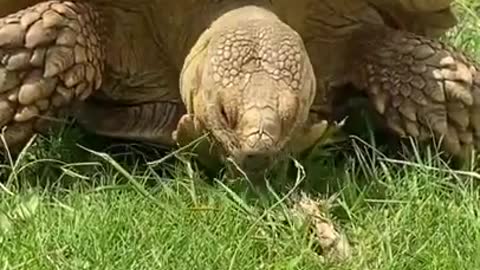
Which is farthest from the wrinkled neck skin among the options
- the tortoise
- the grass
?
the grass

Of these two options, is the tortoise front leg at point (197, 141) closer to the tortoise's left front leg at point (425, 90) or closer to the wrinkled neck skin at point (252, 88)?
the wrinkled neck skin at point (252, 88)

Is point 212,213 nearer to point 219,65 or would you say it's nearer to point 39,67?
point 219,65

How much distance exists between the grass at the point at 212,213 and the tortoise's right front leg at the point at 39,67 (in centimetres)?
9

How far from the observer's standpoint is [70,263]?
2.61 metres

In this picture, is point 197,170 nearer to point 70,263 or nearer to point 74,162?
point 74,162

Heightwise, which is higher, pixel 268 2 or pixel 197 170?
pixel 268 2

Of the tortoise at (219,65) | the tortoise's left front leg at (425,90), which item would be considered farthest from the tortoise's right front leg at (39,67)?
the tortoise's left front leg at (425,90)

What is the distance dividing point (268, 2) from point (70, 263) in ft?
2.74

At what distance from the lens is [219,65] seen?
2910 mm

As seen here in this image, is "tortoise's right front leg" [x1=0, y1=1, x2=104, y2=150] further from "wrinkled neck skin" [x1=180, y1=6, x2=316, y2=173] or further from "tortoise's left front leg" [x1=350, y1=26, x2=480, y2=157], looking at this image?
"tortoise's left front leg" [x1=350, y1=26, x2=480, y2=157]

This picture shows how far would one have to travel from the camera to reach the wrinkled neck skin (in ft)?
9.24

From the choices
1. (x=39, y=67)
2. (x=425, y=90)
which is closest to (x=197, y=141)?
(x=39, y=67)

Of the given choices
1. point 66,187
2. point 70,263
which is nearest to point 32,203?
point 66,187

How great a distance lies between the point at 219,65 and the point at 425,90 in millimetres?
571
